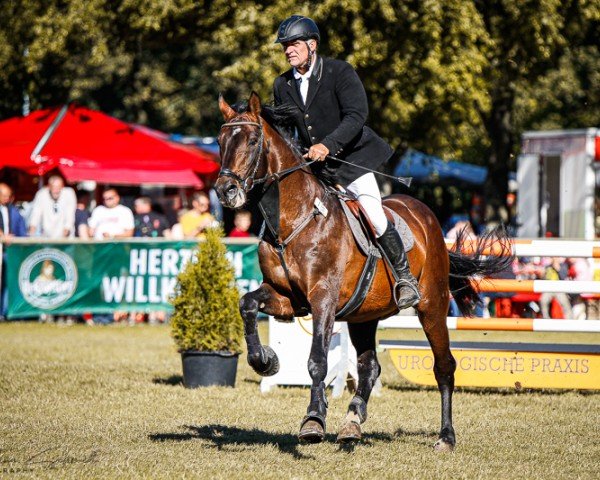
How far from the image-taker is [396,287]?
8273 millimetres

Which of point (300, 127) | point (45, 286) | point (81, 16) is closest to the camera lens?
point (300, 127)

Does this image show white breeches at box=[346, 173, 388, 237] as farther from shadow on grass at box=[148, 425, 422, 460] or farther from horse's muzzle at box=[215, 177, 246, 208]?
shadow on grass at box=[148, 425, 422, 460]

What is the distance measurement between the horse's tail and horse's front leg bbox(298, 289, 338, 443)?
2.57m

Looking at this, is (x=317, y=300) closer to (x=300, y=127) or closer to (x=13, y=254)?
(x=300, y=127)

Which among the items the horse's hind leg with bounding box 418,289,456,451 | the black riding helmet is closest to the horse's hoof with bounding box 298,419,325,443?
the horse's hind leg with bounding box 418,289,456,451

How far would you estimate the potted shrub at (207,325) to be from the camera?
1176cm

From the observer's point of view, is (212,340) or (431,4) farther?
(431,4)

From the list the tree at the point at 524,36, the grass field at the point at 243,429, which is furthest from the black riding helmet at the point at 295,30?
the tree at the point at 524,36

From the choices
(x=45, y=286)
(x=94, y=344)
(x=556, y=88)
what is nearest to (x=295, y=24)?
(x=94, y=344)

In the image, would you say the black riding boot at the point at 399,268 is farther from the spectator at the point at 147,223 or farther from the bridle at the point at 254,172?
the spectator at the point at 147,223

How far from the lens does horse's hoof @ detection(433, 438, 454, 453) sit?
820 cm

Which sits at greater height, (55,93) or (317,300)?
(55,93)

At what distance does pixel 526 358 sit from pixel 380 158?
4385 millimetres

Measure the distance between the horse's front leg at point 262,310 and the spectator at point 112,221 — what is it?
1227 cm
